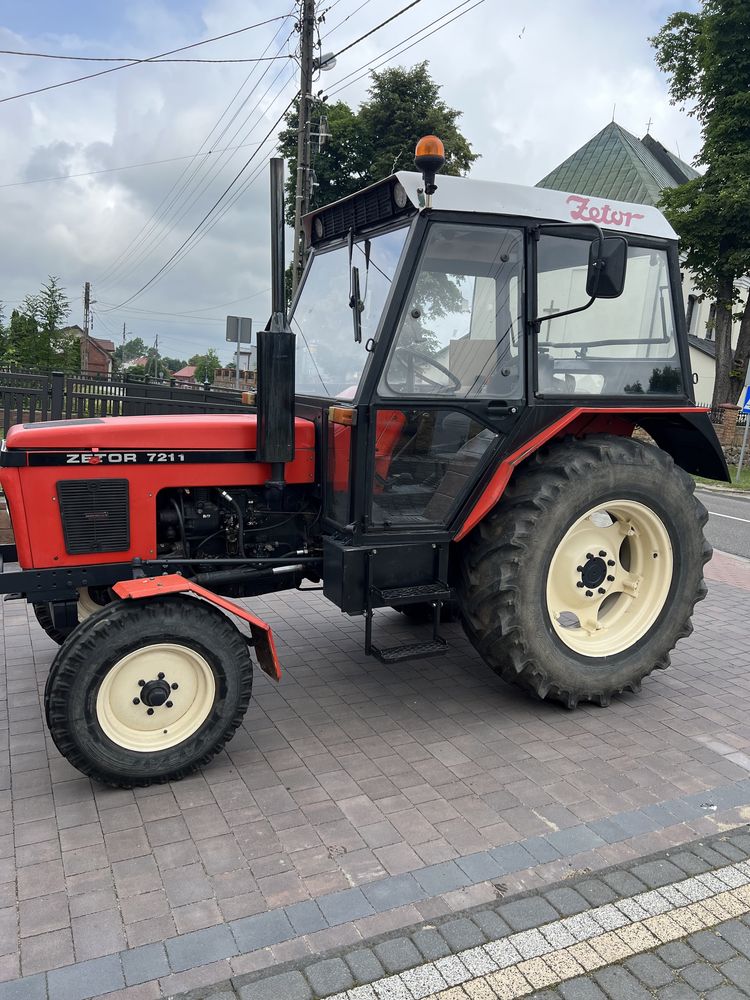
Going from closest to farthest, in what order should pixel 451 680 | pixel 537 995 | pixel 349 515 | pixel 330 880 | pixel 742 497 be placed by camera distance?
pixel 537 995, pixel 330 880, pixel 349 515, pixel 451 680, pixel 742 497

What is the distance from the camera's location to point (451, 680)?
4.52 m

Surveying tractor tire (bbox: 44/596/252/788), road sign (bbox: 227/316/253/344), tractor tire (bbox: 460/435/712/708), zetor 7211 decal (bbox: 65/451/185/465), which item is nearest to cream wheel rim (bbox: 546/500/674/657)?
tractor tire (bbox: 460/435/712/708)

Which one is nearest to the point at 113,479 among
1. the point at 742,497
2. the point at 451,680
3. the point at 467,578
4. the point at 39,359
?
the point at 467,578

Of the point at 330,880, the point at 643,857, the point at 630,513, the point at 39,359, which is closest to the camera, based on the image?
the point at 330,880

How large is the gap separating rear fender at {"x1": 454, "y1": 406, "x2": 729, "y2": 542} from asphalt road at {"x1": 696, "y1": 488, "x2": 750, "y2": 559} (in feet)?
14.9

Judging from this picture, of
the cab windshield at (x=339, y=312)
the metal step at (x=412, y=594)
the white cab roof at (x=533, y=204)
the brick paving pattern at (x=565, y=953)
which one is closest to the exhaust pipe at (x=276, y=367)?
the cab windshield at (x=339, y=312)

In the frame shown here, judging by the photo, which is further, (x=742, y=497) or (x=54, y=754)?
(x=742, y=497)

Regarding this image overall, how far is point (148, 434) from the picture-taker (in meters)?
3.50

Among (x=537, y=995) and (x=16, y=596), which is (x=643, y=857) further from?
(x=16, y=596)

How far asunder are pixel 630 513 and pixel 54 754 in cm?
313

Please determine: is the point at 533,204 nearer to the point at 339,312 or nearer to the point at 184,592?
the point at 339,312

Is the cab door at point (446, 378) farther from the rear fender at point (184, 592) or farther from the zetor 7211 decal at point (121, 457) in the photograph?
the zetor 7211 decal at point (121, 457)

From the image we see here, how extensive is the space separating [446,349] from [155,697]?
6.82 feet

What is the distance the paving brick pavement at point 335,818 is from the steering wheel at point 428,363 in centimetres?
173
